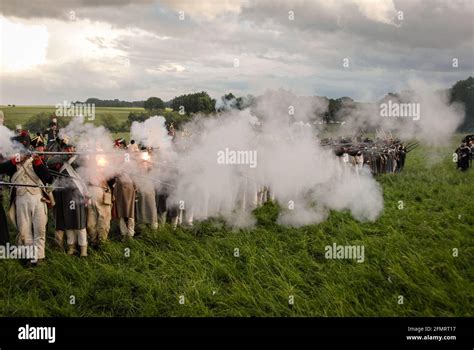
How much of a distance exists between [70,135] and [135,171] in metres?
1.26

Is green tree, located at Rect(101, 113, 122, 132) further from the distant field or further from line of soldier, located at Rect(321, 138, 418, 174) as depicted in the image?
line of soldier, located at Rect(321, 138, 418, 174)

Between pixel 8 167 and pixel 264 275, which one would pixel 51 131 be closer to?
pixel 8 167

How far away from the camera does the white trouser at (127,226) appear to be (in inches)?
307

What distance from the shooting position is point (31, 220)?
21.8 feet

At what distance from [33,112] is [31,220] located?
226 cm

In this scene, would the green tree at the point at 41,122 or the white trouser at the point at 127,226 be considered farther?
the green tree at the point at 41,122

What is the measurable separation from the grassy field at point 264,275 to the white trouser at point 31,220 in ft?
1.17

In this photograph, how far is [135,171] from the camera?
8055 millimetres

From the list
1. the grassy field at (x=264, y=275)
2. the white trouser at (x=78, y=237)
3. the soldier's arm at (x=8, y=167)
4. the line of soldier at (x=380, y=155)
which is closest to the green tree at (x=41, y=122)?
the soldier's arm at (x=8, y=167)

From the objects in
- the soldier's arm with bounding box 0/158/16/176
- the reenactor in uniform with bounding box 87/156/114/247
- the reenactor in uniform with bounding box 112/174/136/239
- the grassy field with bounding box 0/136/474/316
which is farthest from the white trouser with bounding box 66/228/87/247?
the soldier's arm with bounding box 0/158/16/176

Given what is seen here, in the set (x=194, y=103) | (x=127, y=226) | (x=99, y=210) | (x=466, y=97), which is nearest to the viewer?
(x=99, y=210)

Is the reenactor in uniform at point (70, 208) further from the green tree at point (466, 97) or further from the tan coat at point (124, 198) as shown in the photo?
the green tree at point (466, 97)

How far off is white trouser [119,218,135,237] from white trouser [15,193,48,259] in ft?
4.90

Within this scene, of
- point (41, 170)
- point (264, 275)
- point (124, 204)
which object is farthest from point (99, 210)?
point (264, 275)
